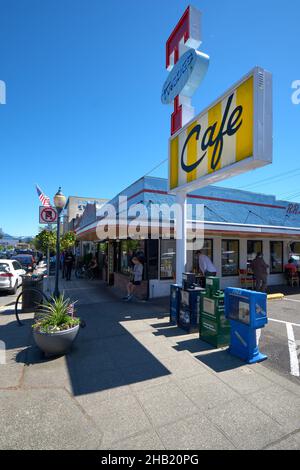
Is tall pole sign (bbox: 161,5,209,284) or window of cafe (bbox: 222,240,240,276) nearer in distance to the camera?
tall pole sign (bbox: 161,5,209,284)

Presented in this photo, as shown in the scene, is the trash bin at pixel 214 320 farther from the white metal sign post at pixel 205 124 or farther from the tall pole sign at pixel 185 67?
the tall pole sign at pixel 185 67

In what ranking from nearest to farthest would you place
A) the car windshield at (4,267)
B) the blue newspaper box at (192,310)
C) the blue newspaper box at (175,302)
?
the blue newspaper box at (192,310) → the blue newspaper box at (175,302) → the car windshield at (4,267)

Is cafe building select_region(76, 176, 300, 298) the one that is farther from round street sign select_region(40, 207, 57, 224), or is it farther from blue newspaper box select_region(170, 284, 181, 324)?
blue newspaper box select_region(170, 284, 181, 324)

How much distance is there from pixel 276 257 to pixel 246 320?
1060 centimetres

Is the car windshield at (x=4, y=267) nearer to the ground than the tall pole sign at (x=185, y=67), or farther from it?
nearer to the ground

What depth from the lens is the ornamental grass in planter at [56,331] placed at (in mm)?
4270

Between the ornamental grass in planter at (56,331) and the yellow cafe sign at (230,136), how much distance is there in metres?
3.94

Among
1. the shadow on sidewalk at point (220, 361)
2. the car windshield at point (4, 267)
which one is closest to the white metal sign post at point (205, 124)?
the shadow on sidewalk at point (220, 361)

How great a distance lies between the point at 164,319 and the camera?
22.2 ft

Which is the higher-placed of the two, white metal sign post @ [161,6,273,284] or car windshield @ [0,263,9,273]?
white metal sign post @ [161,6,273,284]

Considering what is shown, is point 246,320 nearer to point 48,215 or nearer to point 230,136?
point 230,136

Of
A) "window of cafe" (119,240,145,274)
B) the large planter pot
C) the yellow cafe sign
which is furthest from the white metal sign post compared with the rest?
"window of cafe" (119,240,145,274)

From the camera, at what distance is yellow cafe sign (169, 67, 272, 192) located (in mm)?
4262

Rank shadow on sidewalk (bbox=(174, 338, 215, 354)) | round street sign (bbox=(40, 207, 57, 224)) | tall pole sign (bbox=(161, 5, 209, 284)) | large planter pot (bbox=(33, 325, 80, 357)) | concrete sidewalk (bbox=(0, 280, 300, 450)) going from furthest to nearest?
round street sign (bbox=(40, 207, 57, 224)) < tall pole sign (bbox=(161, 5, 209, 284)) < shadow on sidewalk (bbox=(174, 338, 215, 354)) < large planter pot (bbox=(33, 325, 80, 357)) < concrete sidewalk (bbox=(0, 280, 300, 450))
